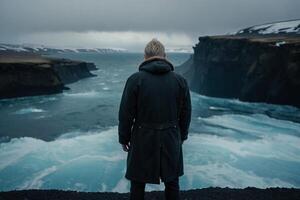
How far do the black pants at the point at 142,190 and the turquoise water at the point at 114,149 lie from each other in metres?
10.8

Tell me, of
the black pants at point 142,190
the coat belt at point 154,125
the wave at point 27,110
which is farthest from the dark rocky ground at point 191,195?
the wave at point 27,110

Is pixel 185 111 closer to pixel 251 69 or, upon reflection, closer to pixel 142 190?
pixel 142 190

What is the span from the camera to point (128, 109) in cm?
500

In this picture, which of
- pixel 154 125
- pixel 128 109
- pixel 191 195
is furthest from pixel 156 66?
pixel 191 195

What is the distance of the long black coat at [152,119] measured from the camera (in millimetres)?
4988

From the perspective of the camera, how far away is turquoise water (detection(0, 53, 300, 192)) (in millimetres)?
18172

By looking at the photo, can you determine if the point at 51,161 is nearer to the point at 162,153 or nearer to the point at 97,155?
the point at 97,155

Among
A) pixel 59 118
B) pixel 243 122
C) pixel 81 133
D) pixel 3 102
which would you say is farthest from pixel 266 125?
pixel 3 102

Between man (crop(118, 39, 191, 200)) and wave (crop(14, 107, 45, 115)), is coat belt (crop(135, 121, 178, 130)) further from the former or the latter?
wave (crop(14, 107, 45, 115))

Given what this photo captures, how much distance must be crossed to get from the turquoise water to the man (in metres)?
11.2

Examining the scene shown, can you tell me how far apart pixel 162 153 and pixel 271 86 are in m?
48.0

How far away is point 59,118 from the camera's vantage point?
126ft

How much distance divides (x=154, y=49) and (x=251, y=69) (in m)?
49.2

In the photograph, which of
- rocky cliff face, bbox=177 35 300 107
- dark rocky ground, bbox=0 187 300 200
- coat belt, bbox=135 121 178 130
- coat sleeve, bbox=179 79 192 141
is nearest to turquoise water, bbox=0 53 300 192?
rocky cliff face, bbox=177 35 300 107
